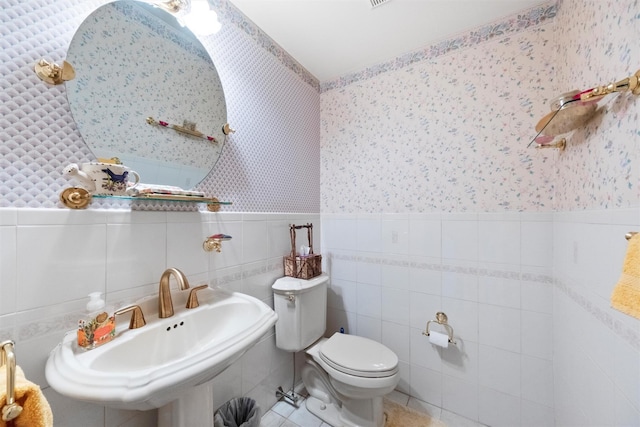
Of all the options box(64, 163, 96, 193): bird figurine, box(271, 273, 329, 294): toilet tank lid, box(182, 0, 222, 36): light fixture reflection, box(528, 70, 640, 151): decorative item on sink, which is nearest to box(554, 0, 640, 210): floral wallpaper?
box(528, 70, 640, 151): decorative item on sink

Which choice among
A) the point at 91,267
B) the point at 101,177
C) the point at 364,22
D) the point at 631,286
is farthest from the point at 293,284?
the point at 364,22

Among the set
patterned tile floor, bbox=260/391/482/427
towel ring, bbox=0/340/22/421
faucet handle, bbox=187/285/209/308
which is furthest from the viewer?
patterned tile floor, bbox=260/391/482/427

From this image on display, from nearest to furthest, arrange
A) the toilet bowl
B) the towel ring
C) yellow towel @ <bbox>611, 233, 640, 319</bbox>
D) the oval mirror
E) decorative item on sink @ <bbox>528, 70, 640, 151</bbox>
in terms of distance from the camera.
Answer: the towel ring, yellow towel @ <bbox>611, 233, 640, 319</bbox>, decorative item on sink @ <bbox>528, 70, 640, 151</bbox>, the oval mirror, the toilet bowl

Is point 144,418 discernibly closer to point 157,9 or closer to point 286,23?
point 157,9

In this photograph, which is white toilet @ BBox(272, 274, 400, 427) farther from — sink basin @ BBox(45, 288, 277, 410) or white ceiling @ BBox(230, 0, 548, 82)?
white ceiling @ BBox(230, 0, 548, 82)

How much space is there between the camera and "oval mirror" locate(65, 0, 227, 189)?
0.82 metres

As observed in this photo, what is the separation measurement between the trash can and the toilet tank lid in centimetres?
55

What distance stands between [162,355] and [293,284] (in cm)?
72

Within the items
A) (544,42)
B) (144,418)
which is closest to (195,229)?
(144,418)

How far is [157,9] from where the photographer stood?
1.00 m

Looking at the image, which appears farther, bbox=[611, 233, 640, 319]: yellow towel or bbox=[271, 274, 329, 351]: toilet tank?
bbox=[271, 274, 329, 351]: toilet tank

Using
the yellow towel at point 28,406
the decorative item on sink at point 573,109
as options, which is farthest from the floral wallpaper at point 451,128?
the yellow towel at point 28,406

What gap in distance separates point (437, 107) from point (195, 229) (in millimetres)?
1576

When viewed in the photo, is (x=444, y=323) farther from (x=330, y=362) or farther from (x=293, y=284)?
(x=293, y=284)
